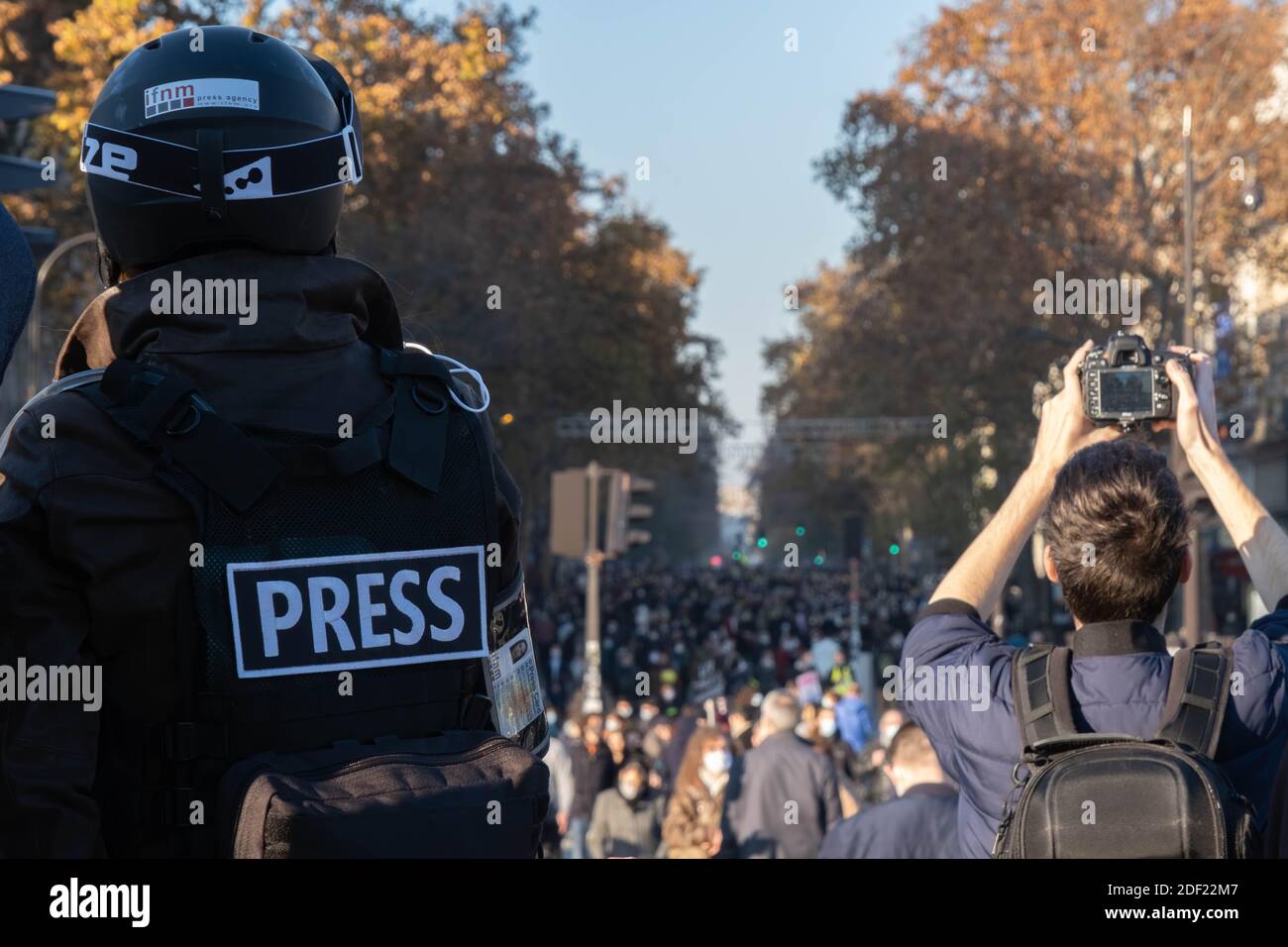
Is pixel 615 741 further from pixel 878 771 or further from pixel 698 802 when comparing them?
pixel 698 802

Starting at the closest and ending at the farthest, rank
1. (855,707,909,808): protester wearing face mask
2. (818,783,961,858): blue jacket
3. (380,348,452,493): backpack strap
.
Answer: (380,348,452,493): backpack strap
(818,783,961,858): blue jacket
(855,707,909,808): protester wearing face mask

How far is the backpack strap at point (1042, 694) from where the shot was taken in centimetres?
290

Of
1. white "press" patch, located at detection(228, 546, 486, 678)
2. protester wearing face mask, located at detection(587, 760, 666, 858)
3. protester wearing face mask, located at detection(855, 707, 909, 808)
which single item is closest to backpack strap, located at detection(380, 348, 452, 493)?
white "press" patch, located at detection(228, 546, 486, 678)

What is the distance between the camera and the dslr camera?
11.4 ft

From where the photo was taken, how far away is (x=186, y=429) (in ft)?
7.79

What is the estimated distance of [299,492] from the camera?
8.11ft

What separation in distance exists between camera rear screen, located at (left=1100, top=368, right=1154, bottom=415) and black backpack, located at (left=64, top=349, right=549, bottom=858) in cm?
139

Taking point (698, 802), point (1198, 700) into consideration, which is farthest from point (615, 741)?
point (1198, 700)

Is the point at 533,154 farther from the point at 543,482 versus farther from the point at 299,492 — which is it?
the point at 299,492

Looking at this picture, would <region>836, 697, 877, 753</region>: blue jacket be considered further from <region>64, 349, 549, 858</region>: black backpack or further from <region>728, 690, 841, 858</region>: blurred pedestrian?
<region>64, 349, 549, 858</region>: black backpack

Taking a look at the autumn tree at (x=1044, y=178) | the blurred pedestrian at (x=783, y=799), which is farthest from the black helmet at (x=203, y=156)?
the autumn tree at (x=1044, y=178)

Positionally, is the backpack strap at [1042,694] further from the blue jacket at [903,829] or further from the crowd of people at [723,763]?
the blue jacket at [903,829]

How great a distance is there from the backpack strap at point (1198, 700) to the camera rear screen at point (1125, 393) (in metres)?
0.68
